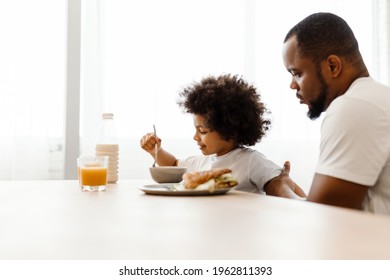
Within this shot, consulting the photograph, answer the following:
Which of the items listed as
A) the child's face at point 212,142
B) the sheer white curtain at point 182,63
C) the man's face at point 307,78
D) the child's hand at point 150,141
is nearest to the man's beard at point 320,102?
the man's face at point 307,78

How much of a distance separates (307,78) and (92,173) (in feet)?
2.48

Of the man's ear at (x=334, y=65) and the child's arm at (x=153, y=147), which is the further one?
the child's arm at (x=153, y=147)

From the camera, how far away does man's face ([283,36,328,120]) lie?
1.48 metres

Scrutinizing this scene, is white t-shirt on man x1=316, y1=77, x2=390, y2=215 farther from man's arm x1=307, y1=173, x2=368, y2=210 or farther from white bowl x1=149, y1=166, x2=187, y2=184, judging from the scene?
white bowl x1=149, y1=166, x2=187, y2=184

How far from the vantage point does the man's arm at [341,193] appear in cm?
113

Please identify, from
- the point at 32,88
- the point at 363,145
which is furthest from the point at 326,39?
the point at 32,88

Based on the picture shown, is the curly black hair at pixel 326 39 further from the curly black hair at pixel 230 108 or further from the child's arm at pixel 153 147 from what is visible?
the child's arm at pixel 153 147

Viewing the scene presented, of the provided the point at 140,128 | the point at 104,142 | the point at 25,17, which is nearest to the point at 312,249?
the point at 104,142

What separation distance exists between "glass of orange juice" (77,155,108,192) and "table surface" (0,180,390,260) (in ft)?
0.76

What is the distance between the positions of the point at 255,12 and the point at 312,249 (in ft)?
9.01

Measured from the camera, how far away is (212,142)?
1.89 metres

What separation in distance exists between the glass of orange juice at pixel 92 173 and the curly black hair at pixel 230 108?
675 millimetres

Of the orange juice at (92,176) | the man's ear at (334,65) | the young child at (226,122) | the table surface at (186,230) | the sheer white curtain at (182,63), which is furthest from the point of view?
the sheer white curtain at (182,63)

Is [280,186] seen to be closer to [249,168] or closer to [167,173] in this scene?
[249,168]
